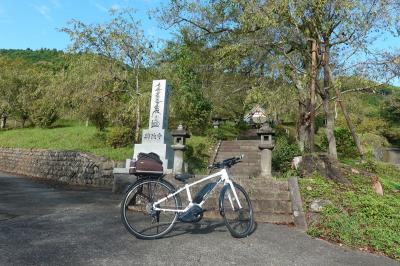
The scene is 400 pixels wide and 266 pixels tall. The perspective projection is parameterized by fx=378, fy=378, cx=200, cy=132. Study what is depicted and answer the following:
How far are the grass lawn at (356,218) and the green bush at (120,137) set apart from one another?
12.5 m

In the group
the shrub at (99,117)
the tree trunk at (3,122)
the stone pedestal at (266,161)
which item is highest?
the tree trunk at (3,122)

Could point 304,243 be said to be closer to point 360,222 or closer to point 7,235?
point 360,222

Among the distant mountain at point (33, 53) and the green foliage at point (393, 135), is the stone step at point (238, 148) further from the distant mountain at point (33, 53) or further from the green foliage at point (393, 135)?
the distant mountain at point (33, 53)

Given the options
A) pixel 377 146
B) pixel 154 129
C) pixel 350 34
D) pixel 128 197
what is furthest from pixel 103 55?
pixel 377 146

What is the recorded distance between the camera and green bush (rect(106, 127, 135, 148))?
18609mm

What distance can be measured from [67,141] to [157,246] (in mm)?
18984

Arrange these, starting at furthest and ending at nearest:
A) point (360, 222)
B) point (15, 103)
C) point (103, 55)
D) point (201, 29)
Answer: point (15, 103)
point (103, 55)
point (201, 29)
point (360, 222)

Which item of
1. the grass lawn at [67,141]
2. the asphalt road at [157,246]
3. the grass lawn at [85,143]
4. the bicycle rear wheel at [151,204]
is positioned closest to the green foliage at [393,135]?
the grass lawn at [85,143]

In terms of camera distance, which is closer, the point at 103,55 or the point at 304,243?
the point at 304,243

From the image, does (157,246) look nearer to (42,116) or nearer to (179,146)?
(179,146)

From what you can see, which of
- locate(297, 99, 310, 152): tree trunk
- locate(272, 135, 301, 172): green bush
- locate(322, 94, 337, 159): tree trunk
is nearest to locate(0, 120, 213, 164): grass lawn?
locate(272, 135, 301, 172): green bush

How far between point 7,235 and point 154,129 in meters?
7.29

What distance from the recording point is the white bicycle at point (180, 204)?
5.43m

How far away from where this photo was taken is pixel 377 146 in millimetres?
28641
